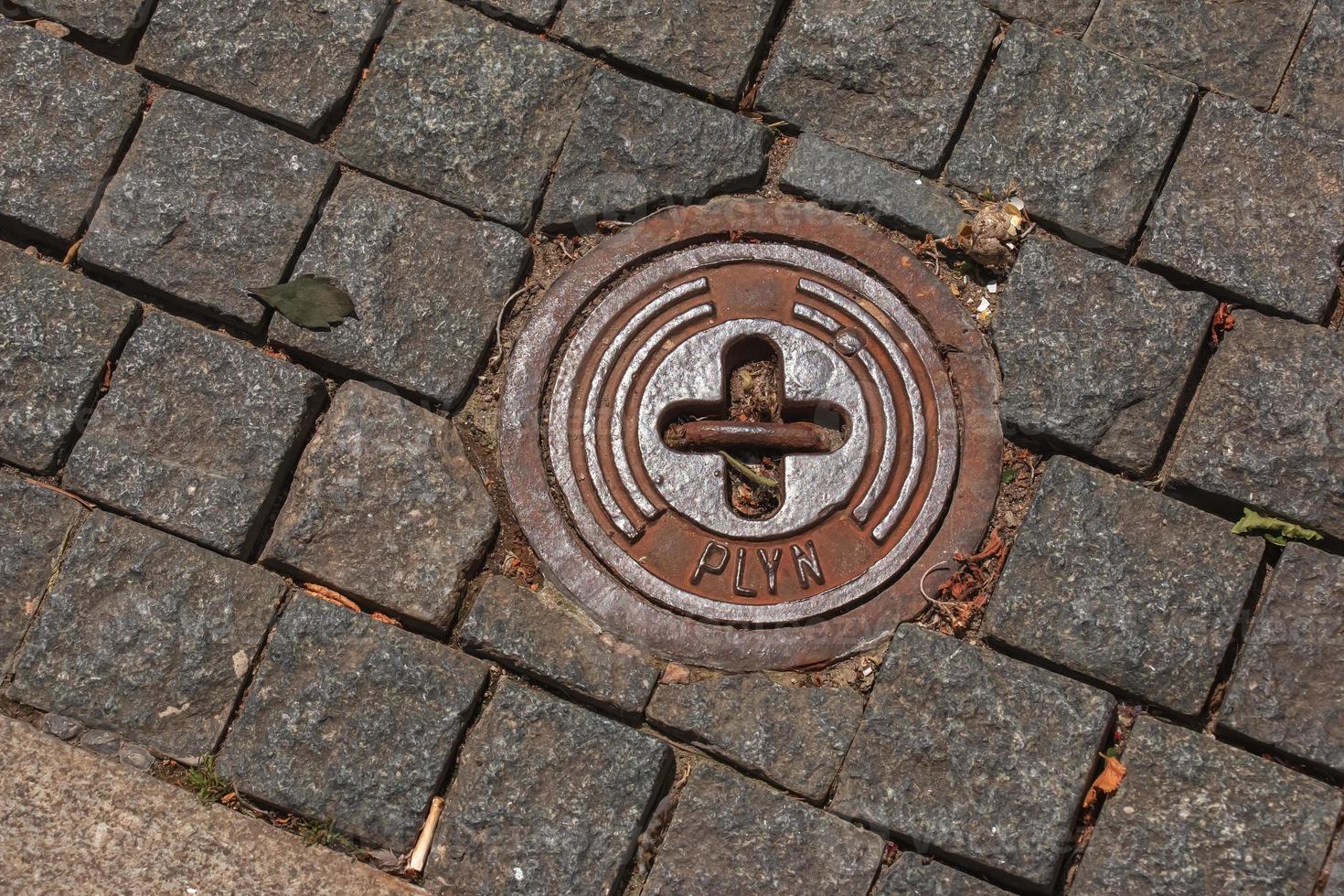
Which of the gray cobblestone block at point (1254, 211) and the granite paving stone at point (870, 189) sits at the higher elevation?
the gray cobblestone block at point (1254, 211)

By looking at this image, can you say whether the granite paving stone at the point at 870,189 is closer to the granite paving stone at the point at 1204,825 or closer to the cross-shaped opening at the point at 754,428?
the cross-shaped opening at the point at 754,428

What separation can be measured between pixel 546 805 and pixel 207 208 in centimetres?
174

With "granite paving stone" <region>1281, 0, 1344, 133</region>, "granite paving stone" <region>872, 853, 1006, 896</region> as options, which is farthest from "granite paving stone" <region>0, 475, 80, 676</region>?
"granite paving stone" <region>1281, 0, 1344, 133</region>

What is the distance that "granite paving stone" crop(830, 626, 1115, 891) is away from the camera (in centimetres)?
258

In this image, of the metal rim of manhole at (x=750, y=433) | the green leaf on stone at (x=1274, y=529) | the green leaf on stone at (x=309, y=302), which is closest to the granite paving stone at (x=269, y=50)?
the green leaf on stone at (x=309, y=302)

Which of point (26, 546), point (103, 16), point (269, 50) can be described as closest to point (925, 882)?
point (26, 546)

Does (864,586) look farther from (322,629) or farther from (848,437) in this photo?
(322,629)

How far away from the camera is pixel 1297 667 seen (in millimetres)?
2652

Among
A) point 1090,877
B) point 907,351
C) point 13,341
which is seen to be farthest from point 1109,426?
point 13,341

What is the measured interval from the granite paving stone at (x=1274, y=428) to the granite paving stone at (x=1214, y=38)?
677 millimetres

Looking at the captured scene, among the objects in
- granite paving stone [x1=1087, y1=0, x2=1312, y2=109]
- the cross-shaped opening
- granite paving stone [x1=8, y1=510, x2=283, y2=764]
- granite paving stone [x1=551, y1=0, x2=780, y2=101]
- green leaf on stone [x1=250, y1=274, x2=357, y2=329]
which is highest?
granite paving stone [x1=1087, y1=0, x2=1312, y2=109]

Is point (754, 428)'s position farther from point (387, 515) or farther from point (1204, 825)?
point (1204, 825)

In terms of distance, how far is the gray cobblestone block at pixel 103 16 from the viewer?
2.97 m

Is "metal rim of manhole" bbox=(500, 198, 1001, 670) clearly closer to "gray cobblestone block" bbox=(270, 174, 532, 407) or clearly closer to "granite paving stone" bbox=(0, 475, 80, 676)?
"gray cobblestone block" bbox=(270, 174, 532, 407)
